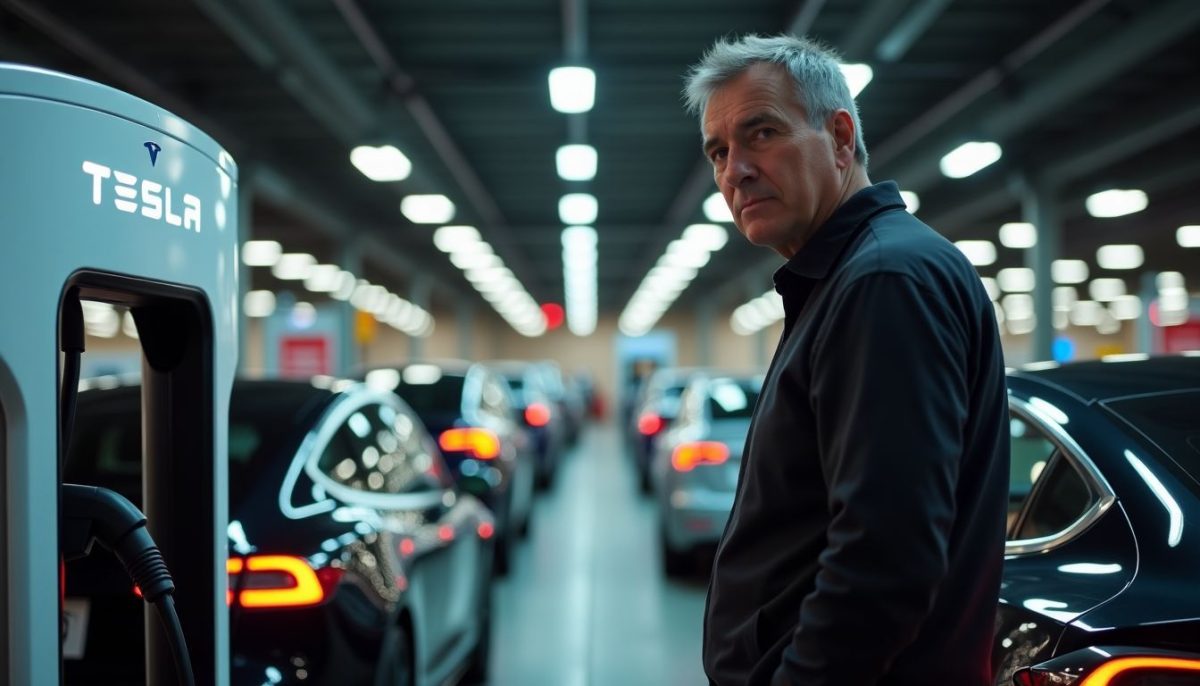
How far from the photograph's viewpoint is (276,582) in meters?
3.18

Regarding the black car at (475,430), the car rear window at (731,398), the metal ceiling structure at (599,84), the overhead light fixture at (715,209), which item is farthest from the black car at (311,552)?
the overhead light fixture at (715,209)

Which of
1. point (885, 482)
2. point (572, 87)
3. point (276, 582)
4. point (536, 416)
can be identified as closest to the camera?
point (885, 482)

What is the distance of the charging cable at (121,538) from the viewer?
1884mm

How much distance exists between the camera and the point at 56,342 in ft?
5.46

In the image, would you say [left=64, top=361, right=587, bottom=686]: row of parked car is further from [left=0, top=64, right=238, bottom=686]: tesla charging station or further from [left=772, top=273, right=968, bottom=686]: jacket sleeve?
[left=772, top=273, right=968, bottom=686]: jacket sleeve

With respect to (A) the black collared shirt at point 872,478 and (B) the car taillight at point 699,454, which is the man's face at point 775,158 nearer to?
(A) the black collared shirt at point 872,478

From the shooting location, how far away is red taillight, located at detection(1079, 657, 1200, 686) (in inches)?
74.9

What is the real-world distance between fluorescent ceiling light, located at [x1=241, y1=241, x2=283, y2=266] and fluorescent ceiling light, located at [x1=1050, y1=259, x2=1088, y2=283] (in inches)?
764

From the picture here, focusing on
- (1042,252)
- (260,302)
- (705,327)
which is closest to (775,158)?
(1042,252)

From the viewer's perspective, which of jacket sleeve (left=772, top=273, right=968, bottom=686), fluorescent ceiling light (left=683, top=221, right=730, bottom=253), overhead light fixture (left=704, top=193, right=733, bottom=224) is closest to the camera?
jacket sleeve (left=772, top=273, right=968, bottom=686)

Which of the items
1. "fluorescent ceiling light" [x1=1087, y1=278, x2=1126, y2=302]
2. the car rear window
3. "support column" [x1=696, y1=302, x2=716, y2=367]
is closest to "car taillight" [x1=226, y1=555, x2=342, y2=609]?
the car rear window

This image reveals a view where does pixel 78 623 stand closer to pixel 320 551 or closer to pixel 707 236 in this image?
pixel 320 551

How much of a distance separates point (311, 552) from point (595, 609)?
4.51m

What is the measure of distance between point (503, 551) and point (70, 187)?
7.53m
